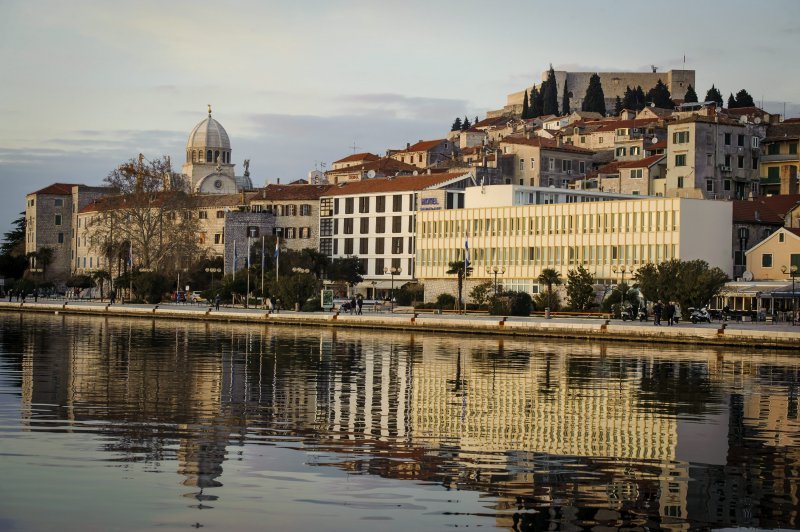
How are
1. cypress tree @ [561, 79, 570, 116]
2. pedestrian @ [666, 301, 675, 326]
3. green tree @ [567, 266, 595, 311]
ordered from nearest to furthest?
1. pedestrian @ [666, 301, 675, 326]
2. green tree @ [567, 266, 595, 311]
3. cypress tree @ [561, 79, 570, 116]

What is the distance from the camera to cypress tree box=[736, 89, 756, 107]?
508 feet

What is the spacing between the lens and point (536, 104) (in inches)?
7259

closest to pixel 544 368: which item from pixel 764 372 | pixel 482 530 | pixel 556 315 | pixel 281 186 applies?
pixel 764 372

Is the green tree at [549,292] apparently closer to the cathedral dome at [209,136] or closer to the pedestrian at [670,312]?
the pedestrian at [670,312]

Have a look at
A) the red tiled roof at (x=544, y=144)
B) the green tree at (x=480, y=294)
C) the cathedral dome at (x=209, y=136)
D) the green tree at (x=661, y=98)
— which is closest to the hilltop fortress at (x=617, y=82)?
the green tree at (x=661, y=98)

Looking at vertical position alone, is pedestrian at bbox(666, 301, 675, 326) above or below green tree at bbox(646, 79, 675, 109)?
below

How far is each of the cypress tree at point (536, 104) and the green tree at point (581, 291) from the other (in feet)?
343

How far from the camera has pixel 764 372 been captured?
37.5 m

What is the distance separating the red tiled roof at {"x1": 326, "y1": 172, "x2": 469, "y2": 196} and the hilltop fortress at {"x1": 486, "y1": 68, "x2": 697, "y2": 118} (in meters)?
74.4

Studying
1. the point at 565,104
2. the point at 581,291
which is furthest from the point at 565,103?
the point at 581,291

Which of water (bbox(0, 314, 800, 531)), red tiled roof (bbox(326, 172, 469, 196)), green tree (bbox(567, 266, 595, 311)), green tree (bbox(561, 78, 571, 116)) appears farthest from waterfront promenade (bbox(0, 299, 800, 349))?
green tree (bbox(561, 78, 571, 116))

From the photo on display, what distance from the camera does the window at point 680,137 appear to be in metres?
103

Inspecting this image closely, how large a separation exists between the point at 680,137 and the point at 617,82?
9269 centimetres

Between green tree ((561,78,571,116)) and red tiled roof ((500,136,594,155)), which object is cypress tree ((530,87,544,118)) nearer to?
green tree ((561,78,571,116))
